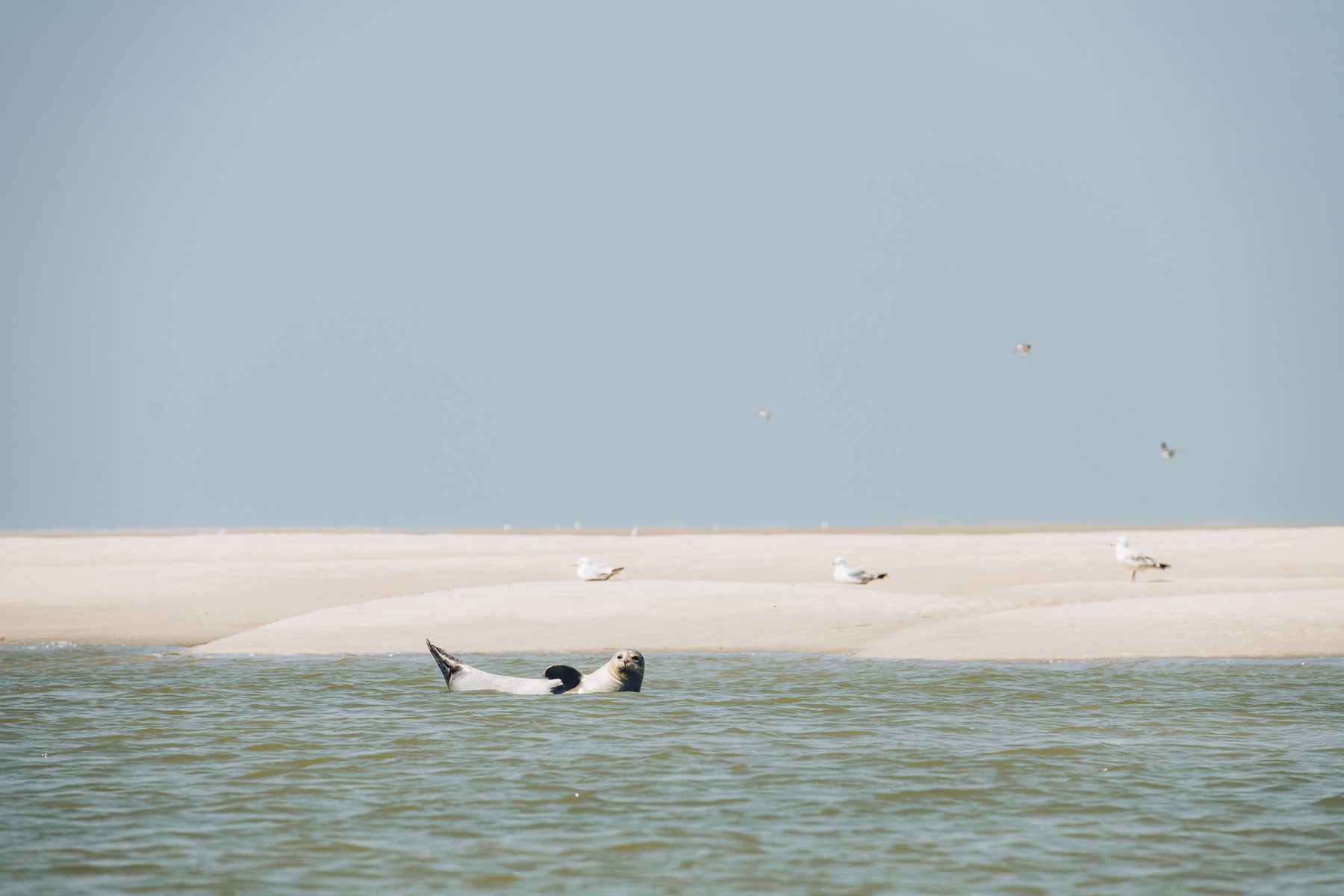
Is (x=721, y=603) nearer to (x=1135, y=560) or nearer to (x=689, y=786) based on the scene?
(x=1135, y=560)

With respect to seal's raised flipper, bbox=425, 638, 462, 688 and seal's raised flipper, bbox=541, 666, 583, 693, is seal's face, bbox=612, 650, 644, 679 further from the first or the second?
seal's raised flipper, bbox=425, 638, 462, 688

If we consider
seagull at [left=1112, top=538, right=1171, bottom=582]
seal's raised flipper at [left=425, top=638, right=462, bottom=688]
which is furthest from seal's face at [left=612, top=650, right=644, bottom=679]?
seagull at [left=1112, top=538, right=1171, bottom=582]

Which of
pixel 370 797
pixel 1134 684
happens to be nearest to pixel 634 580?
pixel 1134 684

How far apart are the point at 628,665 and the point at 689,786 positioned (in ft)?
19.8

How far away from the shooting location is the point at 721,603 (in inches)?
1184

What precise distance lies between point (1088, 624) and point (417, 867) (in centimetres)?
1889

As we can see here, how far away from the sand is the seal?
19.5 ft

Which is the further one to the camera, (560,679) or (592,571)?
(592,571)

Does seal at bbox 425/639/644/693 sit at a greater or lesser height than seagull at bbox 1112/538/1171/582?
lesser

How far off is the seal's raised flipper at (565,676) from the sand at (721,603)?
236 inches

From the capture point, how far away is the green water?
1033cm

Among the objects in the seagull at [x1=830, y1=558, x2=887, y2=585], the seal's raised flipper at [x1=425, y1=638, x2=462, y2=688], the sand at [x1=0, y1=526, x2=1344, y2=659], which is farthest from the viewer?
the seagull at [x1=830, y1=558, x2=887, y2=585]

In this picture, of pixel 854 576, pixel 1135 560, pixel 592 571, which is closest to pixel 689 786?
pixel 592 571

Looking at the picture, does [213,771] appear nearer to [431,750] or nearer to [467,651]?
[431,750]
